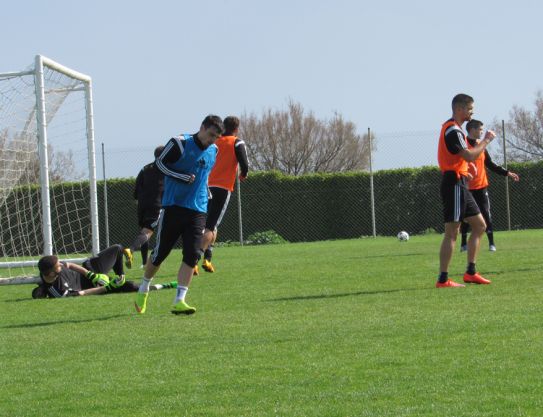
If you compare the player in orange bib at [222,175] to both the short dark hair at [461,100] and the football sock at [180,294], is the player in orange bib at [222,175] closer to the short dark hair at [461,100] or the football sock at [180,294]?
the short dark hair at [461,100]

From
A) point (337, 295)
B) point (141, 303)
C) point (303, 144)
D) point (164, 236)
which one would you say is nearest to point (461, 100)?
point (337, 295)

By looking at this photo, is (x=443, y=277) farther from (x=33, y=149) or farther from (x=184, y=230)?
(x=33, y=149)

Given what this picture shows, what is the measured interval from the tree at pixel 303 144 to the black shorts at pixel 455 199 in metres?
44.6

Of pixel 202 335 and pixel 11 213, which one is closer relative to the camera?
pixel 202 335

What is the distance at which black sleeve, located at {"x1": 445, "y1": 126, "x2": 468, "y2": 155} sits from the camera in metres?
10.6

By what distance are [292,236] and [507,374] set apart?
2427 centimetres

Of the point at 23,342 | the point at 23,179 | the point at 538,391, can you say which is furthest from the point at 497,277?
the point at 23,179

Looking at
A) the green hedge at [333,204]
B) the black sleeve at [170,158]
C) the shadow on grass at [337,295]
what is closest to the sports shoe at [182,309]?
the black sleeve at [170,158]

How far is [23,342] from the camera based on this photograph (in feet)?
26.2

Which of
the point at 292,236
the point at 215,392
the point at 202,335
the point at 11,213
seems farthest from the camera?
the point at 292,236

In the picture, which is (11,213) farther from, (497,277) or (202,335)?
(202,335)

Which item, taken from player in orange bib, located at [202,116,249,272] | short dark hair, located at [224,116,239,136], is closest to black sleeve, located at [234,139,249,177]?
player in orange bib, located at [202,116,249,272]

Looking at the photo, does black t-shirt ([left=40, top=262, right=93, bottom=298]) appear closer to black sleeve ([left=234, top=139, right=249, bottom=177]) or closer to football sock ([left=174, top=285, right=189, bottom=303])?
black sleeve ([left=234, top=139, right=249, bottom=177])

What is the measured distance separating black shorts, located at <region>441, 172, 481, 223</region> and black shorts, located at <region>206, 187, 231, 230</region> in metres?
3.70
